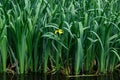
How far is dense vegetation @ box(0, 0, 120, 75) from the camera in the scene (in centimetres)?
410

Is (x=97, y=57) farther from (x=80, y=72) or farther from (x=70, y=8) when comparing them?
(x=70, y=8)

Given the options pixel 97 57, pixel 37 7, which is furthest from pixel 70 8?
pixel 97 57

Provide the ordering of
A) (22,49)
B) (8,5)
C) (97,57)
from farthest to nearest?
(8,5)
(97,57)
(22,49)

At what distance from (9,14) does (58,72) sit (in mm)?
966

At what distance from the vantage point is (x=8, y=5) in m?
4.67

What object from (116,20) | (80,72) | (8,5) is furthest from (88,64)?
(8,5)

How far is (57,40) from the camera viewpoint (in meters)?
4.05

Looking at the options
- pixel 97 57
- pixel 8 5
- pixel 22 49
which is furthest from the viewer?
pixel 8 5

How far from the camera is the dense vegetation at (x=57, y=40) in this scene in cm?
410

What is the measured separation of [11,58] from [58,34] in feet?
2.25

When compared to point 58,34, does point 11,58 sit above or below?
below

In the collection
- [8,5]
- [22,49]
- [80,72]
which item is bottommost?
[80,72]

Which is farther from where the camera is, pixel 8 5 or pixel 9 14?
pixel 8 5

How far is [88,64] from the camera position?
4312mm
